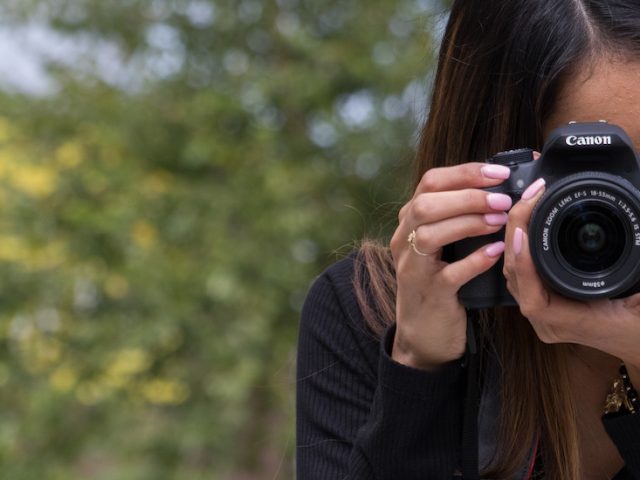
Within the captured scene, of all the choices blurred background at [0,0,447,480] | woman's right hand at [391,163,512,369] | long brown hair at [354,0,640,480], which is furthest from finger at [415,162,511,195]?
blurred background at [0,0,447,480]

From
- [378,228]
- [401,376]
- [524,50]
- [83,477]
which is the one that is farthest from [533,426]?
[83,477]

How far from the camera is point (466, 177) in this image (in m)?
1.25

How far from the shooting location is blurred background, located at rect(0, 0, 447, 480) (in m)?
3.08

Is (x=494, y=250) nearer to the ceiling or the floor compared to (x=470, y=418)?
nearer to the ceiling

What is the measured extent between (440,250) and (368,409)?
0.26 metres

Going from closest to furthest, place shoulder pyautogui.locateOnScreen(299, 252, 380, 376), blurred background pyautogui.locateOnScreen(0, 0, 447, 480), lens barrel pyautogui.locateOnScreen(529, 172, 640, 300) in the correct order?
lens barrel pyautogui.locateOnScreen(529, 172, 640, 300), shoulder pyautogui.locateOnScreen(299, 252, 380, 376), blurred background pyautogui.locateOnScreen(0, 0, 447, 480)

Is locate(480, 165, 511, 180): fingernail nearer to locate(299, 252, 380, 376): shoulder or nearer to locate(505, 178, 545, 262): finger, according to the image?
locate(505, 178, 545, 262): finger

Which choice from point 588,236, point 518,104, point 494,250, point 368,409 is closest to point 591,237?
point 588,236

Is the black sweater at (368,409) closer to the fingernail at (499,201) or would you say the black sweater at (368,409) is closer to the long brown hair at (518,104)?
the long brown hair at (518,104)

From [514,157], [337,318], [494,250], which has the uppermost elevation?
[514,157]

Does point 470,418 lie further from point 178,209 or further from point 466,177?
point 178,209

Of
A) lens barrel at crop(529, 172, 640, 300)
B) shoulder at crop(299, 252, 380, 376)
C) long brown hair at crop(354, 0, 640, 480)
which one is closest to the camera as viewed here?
lens barrel at crop(529, 172, 640, 300)

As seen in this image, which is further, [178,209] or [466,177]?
[178,209]

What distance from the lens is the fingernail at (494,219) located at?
4.05 ft
